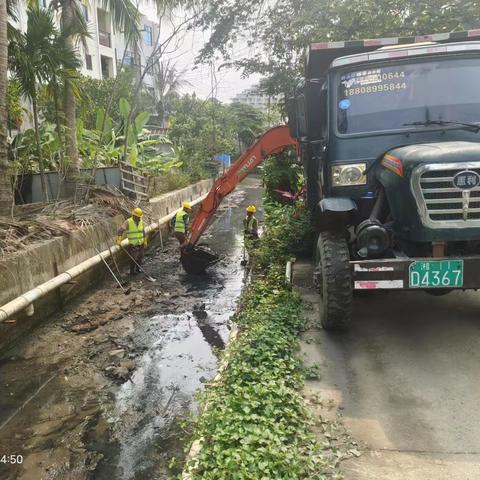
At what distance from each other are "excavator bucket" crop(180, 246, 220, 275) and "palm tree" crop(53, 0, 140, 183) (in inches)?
156

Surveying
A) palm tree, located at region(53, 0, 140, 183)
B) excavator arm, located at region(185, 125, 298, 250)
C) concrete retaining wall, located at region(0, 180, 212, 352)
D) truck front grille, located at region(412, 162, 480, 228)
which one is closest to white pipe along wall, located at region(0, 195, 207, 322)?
concrete retaining wall, located at region(0, 180, 212, 352)

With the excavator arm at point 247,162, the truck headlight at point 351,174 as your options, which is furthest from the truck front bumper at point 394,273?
the excavator arm at point 247,162

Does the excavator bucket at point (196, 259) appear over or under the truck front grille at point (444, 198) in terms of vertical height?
under

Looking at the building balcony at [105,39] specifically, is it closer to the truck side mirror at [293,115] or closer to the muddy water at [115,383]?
the muddy water at [115,383]

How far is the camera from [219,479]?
9.85 feet

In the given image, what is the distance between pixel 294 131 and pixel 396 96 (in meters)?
1.47

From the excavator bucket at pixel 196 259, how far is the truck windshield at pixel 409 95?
5521 mm

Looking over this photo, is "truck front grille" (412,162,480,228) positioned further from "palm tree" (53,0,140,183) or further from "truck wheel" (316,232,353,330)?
"palm tree" (53,0,140,183)

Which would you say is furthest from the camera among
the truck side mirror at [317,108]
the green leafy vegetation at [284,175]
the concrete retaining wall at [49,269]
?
the green leafy vegetation at [284,175]

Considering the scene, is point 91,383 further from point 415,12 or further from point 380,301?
point 415,12

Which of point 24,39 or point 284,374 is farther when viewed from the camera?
point 24,39

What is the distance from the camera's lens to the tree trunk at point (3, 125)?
8.16 metres

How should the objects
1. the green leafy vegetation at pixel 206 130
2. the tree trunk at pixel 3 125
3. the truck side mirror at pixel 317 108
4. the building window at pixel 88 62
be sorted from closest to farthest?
1. the truck side mirror at pixel 317 108
2. the tree trunk at pixel 3 125
3. the green leafy vegetation at pixel 206 130
4. the building window at pixel 88 62

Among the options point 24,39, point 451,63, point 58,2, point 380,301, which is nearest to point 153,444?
point 380,301
